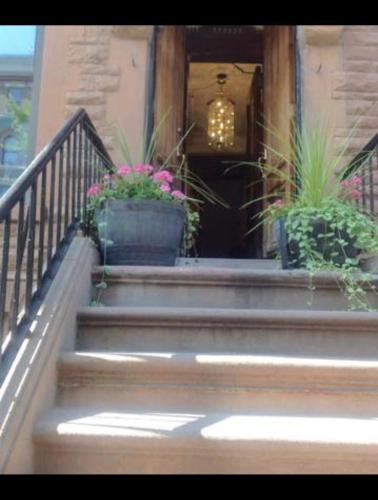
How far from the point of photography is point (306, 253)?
2516 millimetres

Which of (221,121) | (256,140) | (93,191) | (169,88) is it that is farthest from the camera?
(256,140)

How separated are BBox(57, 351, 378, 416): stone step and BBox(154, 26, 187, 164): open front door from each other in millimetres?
2257

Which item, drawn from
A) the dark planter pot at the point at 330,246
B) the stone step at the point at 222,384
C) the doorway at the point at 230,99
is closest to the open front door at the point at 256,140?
→ the doorway at the point at 230,99

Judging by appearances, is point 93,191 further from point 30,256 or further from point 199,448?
point 199,448

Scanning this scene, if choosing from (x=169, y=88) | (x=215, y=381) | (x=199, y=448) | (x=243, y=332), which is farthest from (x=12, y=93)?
(x=199, y=448)

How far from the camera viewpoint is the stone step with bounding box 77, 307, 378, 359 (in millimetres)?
2023

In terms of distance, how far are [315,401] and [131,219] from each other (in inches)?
53.1

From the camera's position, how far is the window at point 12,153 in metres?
3.83

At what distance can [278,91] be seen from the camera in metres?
4.26

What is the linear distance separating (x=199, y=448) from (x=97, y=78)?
3.11 m

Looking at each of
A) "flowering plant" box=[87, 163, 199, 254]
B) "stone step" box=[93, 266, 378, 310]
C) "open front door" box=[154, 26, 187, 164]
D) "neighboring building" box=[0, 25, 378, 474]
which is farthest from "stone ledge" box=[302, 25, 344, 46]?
"stone step" box=[93, 266, 378, 310]

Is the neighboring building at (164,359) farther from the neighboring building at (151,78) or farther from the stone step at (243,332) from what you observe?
the neighboring building at (151,78)
